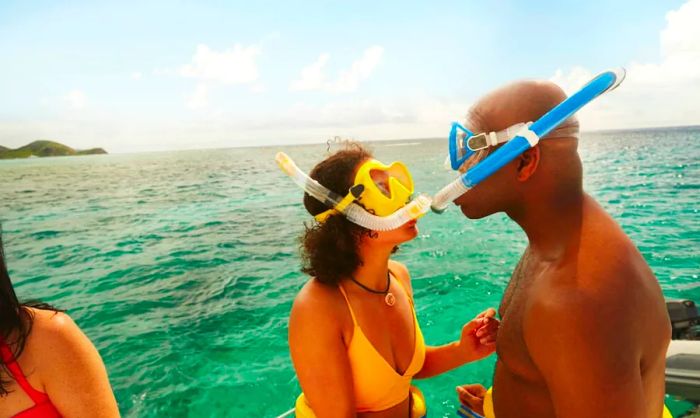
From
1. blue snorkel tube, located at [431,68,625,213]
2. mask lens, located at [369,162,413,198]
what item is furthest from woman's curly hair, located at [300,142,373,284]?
blue snorkel tube, located at [431,68,625,213]

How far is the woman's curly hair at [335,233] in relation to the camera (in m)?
2.46

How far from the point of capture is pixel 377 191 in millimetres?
2439

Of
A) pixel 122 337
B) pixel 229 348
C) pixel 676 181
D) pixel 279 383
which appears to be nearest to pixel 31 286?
pixel 122 337

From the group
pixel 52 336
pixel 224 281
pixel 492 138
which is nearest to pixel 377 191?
pixel 492 138

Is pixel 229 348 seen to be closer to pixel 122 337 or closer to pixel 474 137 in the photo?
pixel 122 337

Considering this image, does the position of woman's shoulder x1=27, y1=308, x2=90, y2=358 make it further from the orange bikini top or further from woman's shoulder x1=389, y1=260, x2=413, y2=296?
woman's shoulder x1=389, y1=260, x2=413, y2=296

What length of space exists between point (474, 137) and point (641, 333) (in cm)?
88

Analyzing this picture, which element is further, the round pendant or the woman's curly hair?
the round pendant

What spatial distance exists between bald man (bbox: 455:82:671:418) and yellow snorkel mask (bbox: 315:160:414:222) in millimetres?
641

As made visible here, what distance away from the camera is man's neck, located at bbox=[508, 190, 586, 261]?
5.08 feet

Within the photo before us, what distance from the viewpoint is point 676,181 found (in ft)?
69.5

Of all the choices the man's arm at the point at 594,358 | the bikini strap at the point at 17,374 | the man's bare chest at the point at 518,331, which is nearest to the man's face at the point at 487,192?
Result: the man's bare chest at the point at 518,331

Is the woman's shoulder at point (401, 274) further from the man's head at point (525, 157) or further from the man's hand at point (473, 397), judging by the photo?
the man's head at point (525, 157)

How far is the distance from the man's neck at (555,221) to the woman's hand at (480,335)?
0.69 metres
